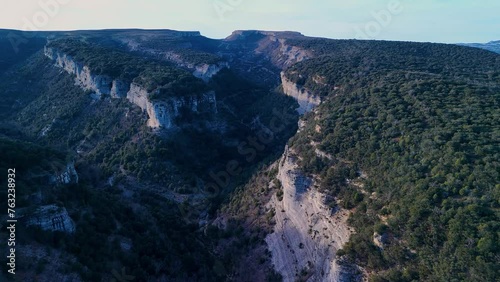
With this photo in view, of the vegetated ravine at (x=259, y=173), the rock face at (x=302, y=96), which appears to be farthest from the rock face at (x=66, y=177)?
the rock face at (x=302, y=96)

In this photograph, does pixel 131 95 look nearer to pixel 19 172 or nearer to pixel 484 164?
pixel 19 172

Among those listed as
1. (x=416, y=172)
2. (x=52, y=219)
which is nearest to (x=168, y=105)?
(x=52, y=219)

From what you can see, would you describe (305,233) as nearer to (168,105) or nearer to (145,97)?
(168,105)

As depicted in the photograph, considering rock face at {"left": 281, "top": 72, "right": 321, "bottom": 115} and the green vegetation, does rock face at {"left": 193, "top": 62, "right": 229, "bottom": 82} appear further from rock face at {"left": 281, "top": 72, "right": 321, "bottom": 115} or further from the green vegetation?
the green vegetation

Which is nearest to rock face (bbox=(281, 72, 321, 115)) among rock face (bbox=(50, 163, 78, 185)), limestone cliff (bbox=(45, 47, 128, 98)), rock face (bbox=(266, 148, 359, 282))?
rock face (bbox=(266, 148, 359, 282))

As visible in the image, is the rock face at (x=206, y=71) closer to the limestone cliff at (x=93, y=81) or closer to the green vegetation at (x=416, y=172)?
the limestone cliff at (x=93, y=81)

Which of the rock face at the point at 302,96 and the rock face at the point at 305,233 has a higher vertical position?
the rock face at the point at 302,96
